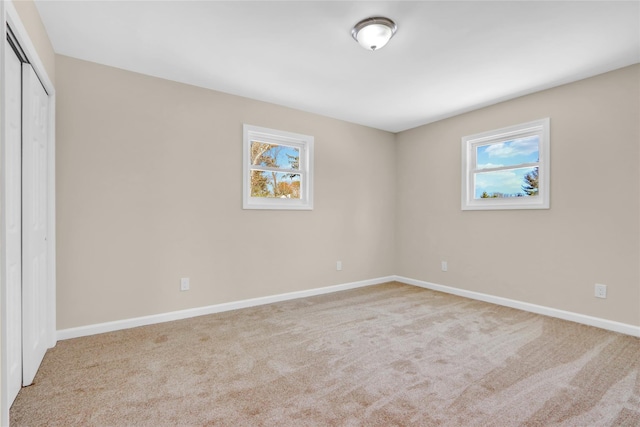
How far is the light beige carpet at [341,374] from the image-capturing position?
5.56 ft

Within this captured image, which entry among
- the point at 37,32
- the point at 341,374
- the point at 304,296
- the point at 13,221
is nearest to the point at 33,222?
the point at 13,221

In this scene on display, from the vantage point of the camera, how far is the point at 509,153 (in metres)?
3.81

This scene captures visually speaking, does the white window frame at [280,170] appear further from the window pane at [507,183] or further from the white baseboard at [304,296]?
the window pane at [507,183]

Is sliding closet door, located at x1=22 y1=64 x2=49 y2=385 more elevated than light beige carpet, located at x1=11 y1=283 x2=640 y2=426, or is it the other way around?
sliding closet door, located at x1=22 y1=64 x2=49 y2=385

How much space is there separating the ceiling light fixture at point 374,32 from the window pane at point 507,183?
241 centimetres

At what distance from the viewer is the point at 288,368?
7.23 ft

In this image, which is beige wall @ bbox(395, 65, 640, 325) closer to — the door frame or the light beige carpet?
the light beige carpet

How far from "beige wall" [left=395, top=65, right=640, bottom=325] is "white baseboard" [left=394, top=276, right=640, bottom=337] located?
0.17ft

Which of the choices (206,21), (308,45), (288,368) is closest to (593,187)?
(308,45)

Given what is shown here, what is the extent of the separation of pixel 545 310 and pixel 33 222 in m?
4.63


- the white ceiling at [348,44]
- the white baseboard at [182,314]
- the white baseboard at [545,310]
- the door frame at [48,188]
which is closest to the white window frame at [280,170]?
the white ceiling at [348,44]

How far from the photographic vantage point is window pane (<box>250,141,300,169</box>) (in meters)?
3.85

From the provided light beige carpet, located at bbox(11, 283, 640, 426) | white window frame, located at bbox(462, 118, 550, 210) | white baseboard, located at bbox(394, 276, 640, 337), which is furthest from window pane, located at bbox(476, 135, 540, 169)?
light beige carpet, located at bbox(11, 283, 640, 426)

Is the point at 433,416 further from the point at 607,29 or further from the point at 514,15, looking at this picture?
→ the point at 607,29
